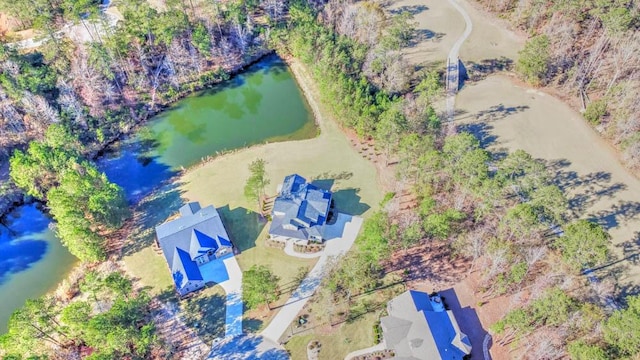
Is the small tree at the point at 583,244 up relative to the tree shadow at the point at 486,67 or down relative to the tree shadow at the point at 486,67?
down

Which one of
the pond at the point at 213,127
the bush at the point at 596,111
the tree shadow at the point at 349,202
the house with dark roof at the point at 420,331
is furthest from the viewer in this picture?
the bush at the point at 596,111

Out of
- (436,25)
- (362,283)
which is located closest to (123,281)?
(362,283)

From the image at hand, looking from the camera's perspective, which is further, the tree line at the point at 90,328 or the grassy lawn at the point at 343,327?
the grassy lawn at the point at 343,327

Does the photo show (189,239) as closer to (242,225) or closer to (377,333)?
(242,225)

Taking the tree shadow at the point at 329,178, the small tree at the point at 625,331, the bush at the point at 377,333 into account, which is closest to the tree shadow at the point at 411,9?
the tree shadow at the point at 329,178

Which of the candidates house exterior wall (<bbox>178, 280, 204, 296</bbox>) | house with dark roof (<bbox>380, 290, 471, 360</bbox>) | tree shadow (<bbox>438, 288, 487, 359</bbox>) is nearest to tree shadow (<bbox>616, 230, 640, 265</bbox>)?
tree shadow (<bbox>438, 288, 487, 359</bbox>)

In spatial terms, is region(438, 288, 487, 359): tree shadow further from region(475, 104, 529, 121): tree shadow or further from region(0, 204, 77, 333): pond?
region(0, 204, 77, 333): pond

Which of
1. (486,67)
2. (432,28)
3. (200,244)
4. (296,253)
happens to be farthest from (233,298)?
(432,28)

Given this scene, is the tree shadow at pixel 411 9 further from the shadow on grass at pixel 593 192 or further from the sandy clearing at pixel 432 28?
the shadow on grass at pixel 593 192
